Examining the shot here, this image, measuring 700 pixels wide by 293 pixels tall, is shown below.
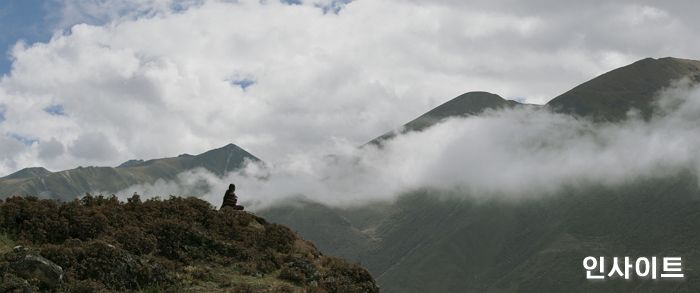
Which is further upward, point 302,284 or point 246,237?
point 246,237

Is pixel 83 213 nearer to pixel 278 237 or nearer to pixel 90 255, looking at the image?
pixel 90 255

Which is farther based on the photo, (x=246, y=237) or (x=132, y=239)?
(x=246, y=237)

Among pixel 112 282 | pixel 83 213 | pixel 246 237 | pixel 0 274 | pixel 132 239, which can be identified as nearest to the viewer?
pixel 0 274

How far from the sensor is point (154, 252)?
21781 mm

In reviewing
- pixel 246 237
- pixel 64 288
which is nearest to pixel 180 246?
pixel 246 237

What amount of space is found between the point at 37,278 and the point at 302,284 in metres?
8.19

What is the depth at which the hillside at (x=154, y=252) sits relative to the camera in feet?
60.7

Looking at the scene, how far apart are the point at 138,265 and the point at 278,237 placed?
811 cm

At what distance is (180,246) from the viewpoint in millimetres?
22750

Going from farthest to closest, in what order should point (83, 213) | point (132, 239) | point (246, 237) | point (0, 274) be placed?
1. point (246, 237)
2. point (83, 213)
3. point (132, 239)
4. point (0, 274)

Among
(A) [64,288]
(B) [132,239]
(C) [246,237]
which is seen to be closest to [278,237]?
(C) [246,237]

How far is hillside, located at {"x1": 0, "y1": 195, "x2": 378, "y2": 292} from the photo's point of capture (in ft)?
60.7

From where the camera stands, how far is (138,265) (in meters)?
19.3

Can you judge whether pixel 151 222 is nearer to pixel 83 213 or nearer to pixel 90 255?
pixel 83 213
